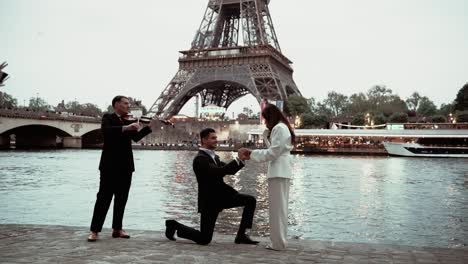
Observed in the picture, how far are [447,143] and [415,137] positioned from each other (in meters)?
3.79

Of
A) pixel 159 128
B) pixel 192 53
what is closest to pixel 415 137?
pixel 192 53

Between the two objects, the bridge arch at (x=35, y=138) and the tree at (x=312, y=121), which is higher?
the tree at (x=312, y=121)

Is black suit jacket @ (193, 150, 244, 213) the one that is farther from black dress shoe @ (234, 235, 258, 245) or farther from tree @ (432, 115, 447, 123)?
tree @ (432, 115, 447, 123)

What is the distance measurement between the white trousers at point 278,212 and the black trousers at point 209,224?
458 millimetres

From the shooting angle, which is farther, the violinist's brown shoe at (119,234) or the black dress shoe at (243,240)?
the violinist's brown shoe at (119,234)

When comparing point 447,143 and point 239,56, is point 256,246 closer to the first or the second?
point 447,143

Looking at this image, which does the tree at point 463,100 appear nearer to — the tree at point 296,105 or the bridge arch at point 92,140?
the tree at point 296,105

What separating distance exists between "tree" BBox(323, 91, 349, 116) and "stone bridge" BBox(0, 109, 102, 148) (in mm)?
55437

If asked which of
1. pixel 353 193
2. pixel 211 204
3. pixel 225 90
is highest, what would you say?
pixel 225 90

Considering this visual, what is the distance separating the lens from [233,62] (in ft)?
208

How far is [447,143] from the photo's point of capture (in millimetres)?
53312

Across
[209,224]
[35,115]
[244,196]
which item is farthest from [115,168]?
[35,115]

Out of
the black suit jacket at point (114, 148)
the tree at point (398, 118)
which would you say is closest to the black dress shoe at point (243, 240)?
the black suit jacket at point (114, 148)

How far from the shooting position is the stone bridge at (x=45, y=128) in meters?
53.6
